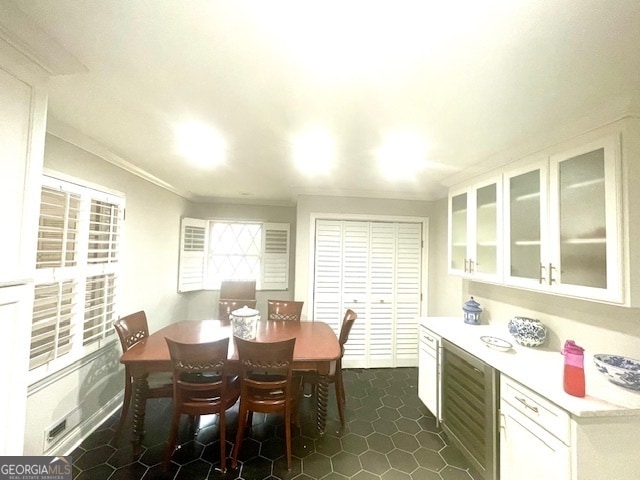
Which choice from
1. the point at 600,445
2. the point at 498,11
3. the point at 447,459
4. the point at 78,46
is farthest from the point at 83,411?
the point at 498,11

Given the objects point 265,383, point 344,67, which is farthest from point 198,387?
point 344,67

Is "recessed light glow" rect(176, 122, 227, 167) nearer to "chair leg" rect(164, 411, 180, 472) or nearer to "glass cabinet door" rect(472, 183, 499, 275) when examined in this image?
"chair leg" rect(164, 411, 180, 472)

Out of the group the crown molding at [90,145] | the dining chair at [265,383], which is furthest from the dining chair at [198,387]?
the crown molding at [90,145]

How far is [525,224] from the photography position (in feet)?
6.49

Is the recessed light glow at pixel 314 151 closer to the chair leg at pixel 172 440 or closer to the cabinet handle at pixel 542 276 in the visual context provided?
the cabinet handle at pixel 542 276

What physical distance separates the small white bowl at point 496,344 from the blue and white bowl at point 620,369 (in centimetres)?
46

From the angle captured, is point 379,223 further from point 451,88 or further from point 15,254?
point 15,254

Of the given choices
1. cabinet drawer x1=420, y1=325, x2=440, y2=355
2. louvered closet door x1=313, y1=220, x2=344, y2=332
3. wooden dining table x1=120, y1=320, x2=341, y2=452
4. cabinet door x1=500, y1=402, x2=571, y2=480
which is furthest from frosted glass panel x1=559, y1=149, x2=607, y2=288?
louvered closet door x1=313, y1=220, x2=344, y2=332

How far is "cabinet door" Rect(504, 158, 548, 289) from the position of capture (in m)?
1.81

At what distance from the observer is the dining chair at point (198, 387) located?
73.0 inches

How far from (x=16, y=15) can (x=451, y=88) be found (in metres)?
1.72

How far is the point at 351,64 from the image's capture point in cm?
117

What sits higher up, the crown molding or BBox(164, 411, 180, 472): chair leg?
the crown molding

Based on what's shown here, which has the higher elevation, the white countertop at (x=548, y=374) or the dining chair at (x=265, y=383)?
the white countertop at (x=548, y=374)
